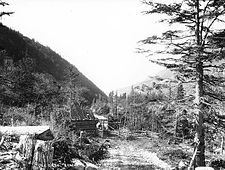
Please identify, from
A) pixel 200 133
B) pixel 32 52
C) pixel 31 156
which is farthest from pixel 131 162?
pixel 32 52

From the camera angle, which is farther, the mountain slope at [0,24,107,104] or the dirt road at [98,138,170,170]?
the mountain slope at [0,24,107,104]

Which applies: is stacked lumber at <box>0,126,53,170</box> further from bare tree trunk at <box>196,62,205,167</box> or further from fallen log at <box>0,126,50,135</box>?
bare tree trunk at <box>196,62,205,167</box>

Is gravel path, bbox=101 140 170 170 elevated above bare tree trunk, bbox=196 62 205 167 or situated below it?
below

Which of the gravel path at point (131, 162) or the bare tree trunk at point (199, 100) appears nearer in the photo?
the bare tree trunk at point (199, 100)

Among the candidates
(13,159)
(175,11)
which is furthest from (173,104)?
(13,159)

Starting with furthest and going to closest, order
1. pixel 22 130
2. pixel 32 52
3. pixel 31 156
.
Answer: pixel 32 52
pixel 22 130
pixel 31 156

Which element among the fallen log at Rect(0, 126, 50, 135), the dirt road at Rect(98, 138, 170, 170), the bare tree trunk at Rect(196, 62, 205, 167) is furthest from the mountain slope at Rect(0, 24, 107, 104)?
the bare tree trunk at Rect(196, 62, 205, 167)

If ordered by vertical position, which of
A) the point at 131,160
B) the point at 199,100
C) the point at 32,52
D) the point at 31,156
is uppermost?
the point at 32,52

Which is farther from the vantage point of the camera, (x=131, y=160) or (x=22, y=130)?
(x=131, y=160)

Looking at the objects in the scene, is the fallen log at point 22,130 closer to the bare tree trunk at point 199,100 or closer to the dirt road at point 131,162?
the bare tree trunk at point 199,100

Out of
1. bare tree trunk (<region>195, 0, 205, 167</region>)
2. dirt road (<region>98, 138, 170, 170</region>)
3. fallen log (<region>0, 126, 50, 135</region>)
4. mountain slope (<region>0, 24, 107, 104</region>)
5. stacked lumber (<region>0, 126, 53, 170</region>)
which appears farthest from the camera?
mountain slope (<region>0, 24, 107, 104</region>)

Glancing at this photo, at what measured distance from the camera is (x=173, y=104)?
8.51 metres

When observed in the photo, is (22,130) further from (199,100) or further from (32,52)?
(32,52)

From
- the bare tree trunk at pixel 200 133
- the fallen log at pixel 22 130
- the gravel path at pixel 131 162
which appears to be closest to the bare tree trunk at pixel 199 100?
the bare tree trunk at pixel 200 133
